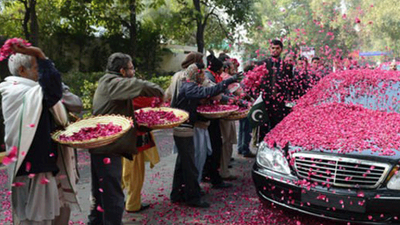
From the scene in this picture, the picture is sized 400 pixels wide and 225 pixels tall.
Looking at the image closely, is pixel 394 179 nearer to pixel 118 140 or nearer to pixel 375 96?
pixel 375 96

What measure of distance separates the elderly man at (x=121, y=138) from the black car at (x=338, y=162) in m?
1.51

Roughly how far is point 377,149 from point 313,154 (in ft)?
1.99

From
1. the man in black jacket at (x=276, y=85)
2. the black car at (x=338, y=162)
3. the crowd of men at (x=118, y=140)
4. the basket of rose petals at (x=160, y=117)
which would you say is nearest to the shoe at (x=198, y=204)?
the crowd of men at (x=118, y=140)

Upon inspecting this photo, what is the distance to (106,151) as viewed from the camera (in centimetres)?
381

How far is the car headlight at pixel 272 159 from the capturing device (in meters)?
4.17

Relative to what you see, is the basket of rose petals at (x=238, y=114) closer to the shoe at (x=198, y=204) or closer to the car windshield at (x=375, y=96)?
the car windshield at (x=375, y=96)

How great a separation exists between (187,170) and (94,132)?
6.36ft

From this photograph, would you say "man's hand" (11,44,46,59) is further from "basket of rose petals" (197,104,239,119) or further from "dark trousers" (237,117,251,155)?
"dark trousers" (237,117,251,155)

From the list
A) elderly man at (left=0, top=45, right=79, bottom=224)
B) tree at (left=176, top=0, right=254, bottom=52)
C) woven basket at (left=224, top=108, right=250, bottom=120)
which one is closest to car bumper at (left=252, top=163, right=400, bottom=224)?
woven basket at (left=224, top=108, right=250, bottom=120)

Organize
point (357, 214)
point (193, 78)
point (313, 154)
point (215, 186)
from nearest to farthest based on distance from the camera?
1. point (357, 214)
2. point (313, 154)
3. point (193, 78)
4. point (215, 186)

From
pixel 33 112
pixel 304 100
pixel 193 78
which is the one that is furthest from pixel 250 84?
pixel 33 112

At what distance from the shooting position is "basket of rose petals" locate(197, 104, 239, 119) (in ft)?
17.2

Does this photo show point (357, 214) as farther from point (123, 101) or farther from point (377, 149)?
point (123, 101)

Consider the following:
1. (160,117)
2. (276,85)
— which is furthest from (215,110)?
(276,85)
